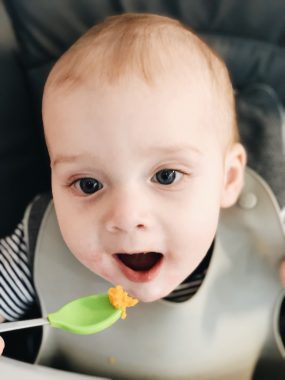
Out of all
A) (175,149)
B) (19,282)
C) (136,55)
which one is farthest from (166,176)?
(19,282)

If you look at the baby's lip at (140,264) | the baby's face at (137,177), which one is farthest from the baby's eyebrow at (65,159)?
the baby's lip at (140,264)

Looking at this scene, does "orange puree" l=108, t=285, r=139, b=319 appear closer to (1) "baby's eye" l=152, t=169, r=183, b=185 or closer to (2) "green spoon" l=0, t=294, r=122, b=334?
(2) "green spoon" l=0, t=294, r=122, b=334

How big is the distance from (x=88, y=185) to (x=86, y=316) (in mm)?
157

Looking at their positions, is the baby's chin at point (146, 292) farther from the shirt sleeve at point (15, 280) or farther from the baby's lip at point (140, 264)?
the shirt sleeve at point (15, 280)

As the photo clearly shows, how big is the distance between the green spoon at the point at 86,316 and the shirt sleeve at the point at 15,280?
192 mm

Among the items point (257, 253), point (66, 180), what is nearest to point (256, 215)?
point (257, 253)

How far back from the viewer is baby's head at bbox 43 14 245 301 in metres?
0.76

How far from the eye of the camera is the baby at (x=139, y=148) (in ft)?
2.50

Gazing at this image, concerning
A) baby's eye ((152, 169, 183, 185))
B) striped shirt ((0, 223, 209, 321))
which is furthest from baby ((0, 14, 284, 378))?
striped shirt ((0, 223, 209, 321))

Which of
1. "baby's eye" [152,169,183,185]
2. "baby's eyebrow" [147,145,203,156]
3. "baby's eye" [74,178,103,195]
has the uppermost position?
"baby's eyebrow" [147,145,203,156]

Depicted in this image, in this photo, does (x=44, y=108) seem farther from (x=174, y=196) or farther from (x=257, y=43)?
(x=257, y=43)

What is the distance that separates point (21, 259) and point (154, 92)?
14.2 inches

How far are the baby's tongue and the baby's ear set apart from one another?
0.14 meters

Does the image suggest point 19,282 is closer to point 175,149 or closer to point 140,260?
point 140,260
